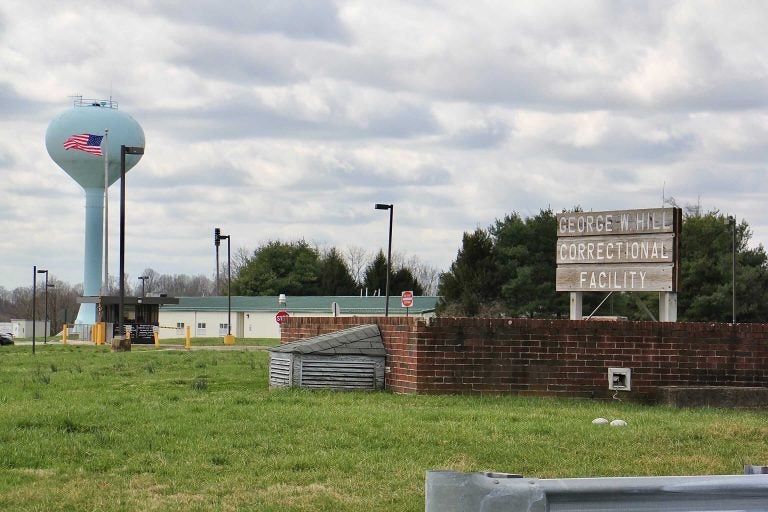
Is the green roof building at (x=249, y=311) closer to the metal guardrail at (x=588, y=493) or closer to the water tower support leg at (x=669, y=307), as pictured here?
the water tower support leg at (x=669, y=307)

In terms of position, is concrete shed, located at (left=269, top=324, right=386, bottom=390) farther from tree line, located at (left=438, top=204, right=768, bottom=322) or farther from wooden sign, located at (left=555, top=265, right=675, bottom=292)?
tree line, located at (left=438, top=204, right=768, bottom=322)

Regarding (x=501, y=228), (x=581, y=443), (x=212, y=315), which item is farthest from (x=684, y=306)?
(x=581, y=443)

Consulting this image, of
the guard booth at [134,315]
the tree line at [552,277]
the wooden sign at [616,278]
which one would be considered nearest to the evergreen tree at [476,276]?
the tree line at [552,277]

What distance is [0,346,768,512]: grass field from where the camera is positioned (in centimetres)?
841

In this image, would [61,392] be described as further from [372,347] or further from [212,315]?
[212,315]

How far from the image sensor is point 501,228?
7212cm

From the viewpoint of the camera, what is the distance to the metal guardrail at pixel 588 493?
11.6 feet

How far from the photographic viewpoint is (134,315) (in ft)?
217

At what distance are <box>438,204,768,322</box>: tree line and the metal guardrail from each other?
58329 millimetres

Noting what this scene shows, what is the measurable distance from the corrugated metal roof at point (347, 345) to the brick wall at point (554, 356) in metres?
0.36

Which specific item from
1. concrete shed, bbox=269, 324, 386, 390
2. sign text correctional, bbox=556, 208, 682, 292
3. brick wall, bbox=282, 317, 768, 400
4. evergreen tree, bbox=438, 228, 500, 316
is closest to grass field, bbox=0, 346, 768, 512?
brick wall, bbox=282, 317, 768, 400

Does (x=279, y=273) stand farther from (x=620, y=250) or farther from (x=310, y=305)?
(x=620, y=250)

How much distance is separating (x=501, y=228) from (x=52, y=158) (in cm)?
3057

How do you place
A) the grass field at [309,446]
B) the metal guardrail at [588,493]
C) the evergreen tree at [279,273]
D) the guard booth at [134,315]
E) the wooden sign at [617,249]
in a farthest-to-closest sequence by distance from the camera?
1. the evergreen tree at [279,273]
2. the guard booth at [134,315]
3. the wooden sign at [617,249]
4. the grass field at [309,446]
5. the metal guardrail at [588,493]
